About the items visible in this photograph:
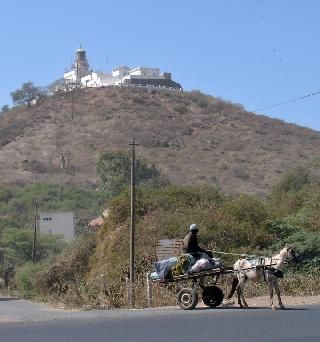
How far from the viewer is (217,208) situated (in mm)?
40781

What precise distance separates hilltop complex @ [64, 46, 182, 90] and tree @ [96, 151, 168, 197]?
52.0m

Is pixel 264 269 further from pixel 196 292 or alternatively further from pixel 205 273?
pixel 196 292

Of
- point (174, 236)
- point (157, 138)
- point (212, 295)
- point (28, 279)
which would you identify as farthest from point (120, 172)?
point (212, 295)

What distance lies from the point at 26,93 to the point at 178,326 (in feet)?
443

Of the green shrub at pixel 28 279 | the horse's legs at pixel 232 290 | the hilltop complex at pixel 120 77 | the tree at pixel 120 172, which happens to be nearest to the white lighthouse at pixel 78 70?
the hilltop complex at pixel 120 77

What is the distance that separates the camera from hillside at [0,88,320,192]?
109 metres

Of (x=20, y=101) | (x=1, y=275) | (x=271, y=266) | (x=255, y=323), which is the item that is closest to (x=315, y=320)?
(x=255, y=323)

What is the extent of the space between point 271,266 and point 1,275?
51.7 m

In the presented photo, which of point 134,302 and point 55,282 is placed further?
point 55,282

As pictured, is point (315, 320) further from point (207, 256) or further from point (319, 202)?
point (319, 202)

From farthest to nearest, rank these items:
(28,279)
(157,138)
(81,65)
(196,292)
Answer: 1. (81,65)
2. (157,138)
3. (28,279)
4. (196,292)

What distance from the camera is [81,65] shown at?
169 m

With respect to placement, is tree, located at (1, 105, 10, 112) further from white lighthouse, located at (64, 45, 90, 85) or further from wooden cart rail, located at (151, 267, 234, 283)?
wooden cart rail, located at (151, 267, 234, 283)

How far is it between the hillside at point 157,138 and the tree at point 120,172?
7.79 meters
